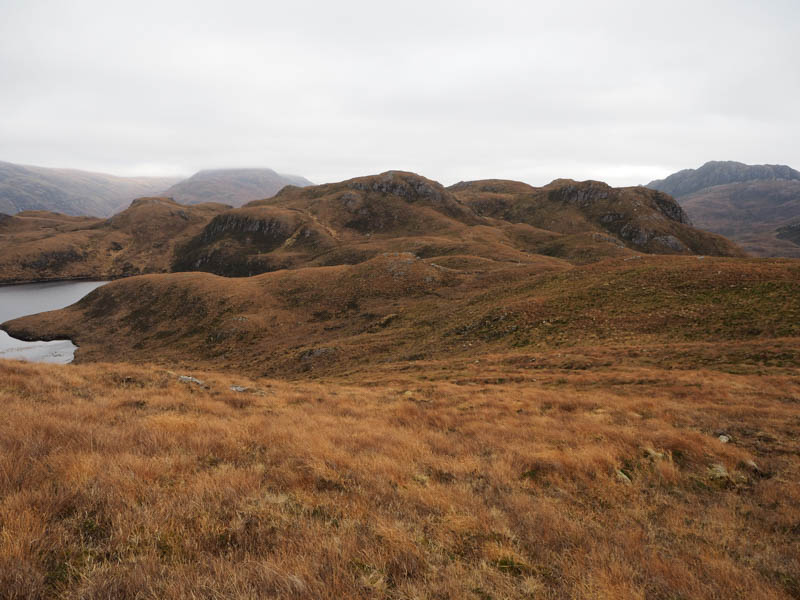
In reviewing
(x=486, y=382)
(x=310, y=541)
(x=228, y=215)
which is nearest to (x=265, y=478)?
(x=310, y=541)

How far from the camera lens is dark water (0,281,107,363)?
41.0 metres

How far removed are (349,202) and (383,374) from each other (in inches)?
4042

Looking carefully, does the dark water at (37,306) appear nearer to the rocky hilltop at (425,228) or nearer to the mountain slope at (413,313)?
the mountain slope at (413,313)

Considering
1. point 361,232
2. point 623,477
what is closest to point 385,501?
point 623,477

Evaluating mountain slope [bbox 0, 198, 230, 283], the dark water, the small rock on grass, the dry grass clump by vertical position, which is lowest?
the dark water

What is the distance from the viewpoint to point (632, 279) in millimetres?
30078

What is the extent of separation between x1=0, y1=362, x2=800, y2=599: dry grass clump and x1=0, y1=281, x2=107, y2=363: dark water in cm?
1652

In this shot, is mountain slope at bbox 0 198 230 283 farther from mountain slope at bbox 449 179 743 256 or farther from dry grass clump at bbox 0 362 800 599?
dry grass clump at bbox 0 362 800 599

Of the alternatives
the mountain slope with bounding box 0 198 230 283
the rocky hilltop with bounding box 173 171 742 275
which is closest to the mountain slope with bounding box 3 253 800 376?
the rocky hilltop with bounding box 173 171 742 275

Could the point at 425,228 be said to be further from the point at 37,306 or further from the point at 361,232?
the point at 37,306

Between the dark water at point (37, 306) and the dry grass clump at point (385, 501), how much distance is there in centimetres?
1652

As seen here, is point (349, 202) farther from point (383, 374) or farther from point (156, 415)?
point (156, 415)

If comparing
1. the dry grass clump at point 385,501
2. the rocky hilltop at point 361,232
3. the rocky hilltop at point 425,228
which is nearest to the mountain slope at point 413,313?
the dry grass clump at point 385,501

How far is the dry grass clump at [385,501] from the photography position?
361cm
